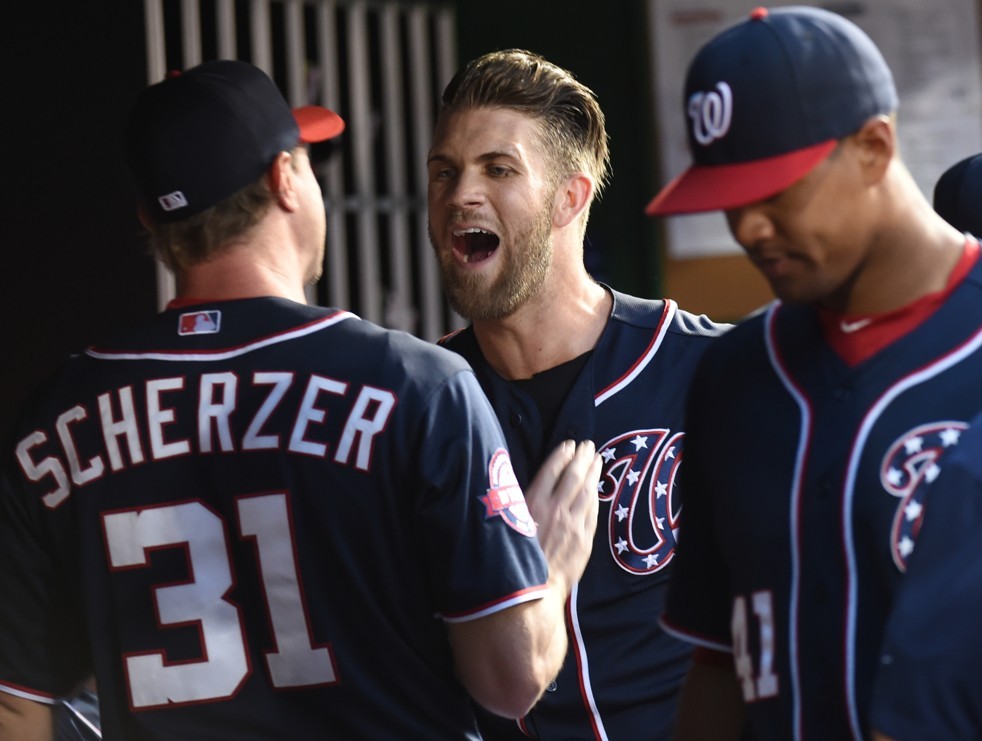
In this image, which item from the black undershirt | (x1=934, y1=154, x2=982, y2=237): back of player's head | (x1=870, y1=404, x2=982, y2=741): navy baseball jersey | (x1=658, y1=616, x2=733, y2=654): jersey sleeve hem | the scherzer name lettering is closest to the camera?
(x1=870, y1=404, x2=982, y2=741): navy baseball jersey

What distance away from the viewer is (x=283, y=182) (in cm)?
212

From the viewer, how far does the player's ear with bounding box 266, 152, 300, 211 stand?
2111 millimetres

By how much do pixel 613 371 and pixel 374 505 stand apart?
85cm

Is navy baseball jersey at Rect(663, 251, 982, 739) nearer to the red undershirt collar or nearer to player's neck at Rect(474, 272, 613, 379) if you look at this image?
the red undershirt collar

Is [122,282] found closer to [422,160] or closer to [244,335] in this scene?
[422,160]

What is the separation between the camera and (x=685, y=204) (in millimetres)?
1542

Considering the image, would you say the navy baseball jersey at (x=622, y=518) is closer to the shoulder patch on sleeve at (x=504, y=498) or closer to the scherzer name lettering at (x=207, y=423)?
the shoulder patch on sleeve at (x=504, y=498)

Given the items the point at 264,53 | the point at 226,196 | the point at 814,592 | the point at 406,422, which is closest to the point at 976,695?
the point at 814,592

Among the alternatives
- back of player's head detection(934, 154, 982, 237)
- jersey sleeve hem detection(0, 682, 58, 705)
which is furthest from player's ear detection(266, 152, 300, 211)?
back of player's head detection(934, 154, 982, 237)

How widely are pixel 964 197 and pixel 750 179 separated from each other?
4.79ft

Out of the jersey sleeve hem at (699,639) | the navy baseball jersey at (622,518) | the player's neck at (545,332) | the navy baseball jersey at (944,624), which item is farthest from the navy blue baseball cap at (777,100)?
the player's neck at (545,332)

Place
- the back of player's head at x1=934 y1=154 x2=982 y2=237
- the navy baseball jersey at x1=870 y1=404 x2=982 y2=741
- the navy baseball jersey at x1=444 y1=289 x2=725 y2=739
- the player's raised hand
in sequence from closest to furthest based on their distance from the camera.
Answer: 1. the navy baseball jersey at x1=870 y1=404 x2=982 y2=741
2. the player's raised hand
3. the navy baseball jersey at x1=444 y1=289 x2=725 y2=739
4. the back of player's head at x1=934 y1=154 x2=982 y2=237

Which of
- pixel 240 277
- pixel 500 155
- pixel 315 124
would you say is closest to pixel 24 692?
pixel 240 277

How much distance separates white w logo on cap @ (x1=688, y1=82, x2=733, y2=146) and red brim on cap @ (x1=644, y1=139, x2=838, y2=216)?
0.04 m
